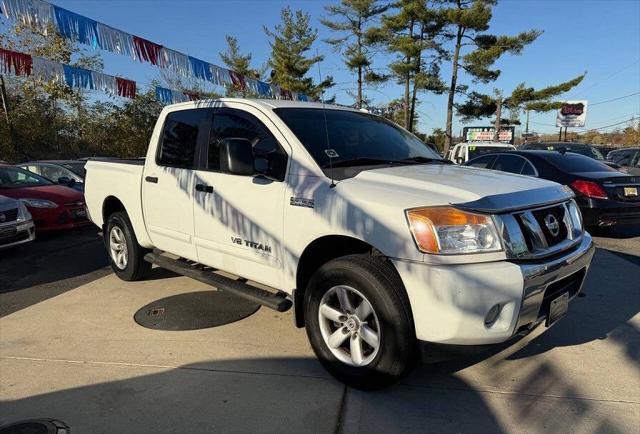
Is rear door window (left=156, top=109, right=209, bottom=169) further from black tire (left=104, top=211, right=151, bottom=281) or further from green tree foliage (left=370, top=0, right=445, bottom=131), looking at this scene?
green tree foliage (left=370, top=0, right=445, bottom=131)

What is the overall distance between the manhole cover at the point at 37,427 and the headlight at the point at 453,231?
7.59 ft

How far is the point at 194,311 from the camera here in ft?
15.4

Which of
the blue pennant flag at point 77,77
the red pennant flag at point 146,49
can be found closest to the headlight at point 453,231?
the red pennant flag at point 146,49

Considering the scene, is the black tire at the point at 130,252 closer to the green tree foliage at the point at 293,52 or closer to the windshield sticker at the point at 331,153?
the windshield sticker at the point at 331,153

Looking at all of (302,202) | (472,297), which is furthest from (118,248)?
(472,297)

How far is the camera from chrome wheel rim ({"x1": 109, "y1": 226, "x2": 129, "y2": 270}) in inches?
220

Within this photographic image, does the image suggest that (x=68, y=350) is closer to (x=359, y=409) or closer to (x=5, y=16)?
(x=359, y=409)

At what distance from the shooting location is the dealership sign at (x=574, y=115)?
53.9 meters

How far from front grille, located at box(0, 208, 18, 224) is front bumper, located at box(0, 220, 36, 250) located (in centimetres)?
9

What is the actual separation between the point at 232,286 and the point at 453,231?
1997 mm

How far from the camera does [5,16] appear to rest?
720 cm

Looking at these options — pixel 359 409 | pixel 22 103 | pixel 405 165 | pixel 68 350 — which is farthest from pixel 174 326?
pixel 22 103

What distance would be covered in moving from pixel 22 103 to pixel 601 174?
25071 millimetres

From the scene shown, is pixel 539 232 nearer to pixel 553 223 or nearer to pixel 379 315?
pixel 553 223
